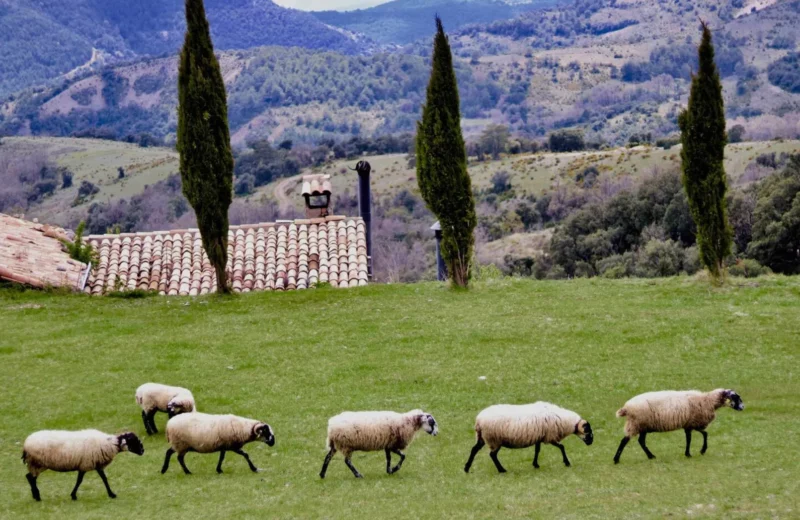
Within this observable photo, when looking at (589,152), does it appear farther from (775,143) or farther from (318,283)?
(318,283)

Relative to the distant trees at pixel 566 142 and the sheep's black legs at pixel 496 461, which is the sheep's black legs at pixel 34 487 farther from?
the distant trees at pixel 566 142

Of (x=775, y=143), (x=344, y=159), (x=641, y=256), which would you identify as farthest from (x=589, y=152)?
(x=641, y=256)

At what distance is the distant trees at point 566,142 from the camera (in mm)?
110250

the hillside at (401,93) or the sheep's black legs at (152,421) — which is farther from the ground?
the hillside at (401,93)

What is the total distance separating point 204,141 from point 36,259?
7.26 metres

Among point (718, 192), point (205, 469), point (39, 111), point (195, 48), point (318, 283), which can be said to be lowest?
point (205, 469)

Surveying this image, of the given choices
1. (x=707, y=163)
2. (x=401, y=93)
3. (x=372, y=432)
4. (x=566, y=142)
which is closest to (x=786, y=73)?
(x=401, y=93)

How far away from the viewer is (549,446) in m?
15.6

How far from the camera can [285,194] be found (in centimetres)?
10269

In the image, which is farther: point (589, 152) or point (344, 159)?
point (344, 159)

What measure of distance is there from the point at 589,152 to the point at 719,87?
253 ft

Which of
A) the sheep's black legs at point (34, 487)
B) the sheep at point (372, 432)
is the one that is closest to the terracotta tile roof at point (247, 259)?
the sheep's black legs at point (34, 487)

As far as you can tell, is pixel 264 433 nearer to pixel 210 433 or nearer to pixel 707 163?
pixel 210 433

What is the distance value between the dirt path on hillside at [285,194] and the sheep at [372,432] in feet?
243
